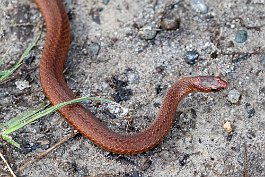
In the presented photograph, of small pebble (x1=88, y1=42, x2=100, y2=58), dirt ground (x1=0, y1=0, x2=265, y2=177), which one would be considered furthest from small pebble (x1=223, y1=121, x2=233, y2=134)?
small pebble (x1=88, y1=42, x2=100, y2=58)

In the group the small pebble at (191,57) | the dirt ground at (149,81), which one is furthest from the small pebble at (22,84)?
the small pebble at (191,57)

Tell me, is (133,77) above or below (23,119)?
below

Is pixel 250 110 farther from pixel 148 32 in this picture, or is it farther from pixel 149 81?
pixel 148 32

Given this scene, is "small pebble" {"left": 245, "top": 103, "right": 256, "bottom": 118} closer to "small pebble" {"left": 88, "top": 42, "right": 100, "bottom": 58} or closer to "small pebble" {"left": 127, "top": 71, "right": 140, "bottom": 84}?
"small pebble" {"left": 127, "top": 71, "right": 140, "bottom": 84}

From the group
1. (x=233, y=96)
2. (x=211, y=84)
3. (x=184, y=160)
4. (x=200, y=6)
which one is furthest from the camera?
(x=200, y=6)

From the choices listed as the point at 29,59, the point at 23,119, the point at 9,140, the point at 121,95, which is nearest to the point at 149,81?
the point at 121,95

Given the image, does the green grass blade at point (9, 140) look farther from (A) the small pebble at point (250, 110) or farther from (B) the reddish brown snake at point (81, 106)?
(A) the small pebble at point (250, 110)
